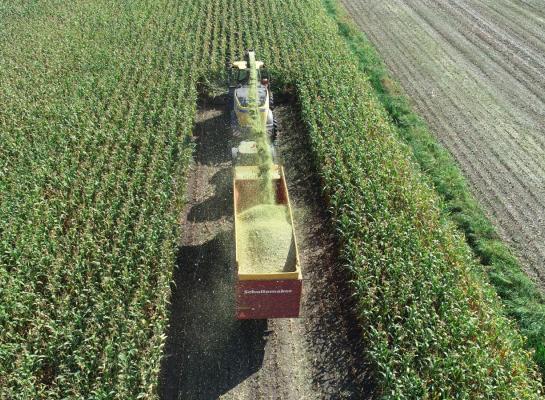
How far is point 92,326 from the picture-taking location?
29.3 ft

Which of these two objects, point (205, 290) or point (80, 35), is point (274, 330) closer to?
point (205, 290)

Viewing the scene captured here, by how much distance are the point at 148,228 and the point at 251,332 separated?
369cm

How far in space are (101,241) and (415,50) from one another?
65.9ft

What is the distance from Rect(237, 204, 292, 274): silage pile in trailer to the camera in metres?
10.1

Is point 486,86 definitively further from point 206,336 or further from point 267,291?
point 206,336

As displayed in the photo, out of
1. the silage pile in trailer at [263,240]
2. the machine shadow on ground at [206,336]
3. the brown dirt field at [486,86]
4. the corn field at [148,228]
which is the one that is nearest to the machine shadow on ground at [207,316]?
the machine shadow on ground at [206,336]

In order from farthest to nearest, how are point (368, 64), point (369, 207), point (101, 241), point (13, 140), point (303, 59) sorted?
point (368, 64) → point (303, 59) → point (13, 140) → point (369, 207) → point (101, 241)

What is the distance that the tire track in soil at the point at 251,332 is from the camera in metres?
9.27

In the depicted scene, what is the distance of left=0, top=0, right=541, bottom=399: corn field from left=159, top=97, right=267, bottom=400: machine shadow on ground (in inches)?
26.5

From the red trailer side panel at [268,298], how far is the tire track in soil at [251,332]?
1019mm

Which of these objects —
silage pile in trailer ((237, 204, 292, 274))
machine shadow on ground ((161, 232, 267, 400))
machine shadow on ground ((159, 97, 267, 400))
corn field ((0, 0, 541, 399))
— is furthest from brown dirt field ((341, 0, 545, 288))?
machine shadow on ground ((159, 97, 267, 400))

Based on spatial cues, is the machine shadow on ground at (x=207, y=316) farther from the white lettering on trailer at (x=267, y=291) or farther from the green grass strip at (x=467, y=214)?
the green grass strip at (x=467, y=214)

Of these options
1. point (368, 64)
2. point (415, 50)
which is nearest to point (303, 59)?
point (368, 64)

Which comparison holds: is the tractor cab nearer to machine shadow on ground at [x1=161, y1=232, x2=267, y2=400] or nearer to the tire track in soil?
the tire track in soil
